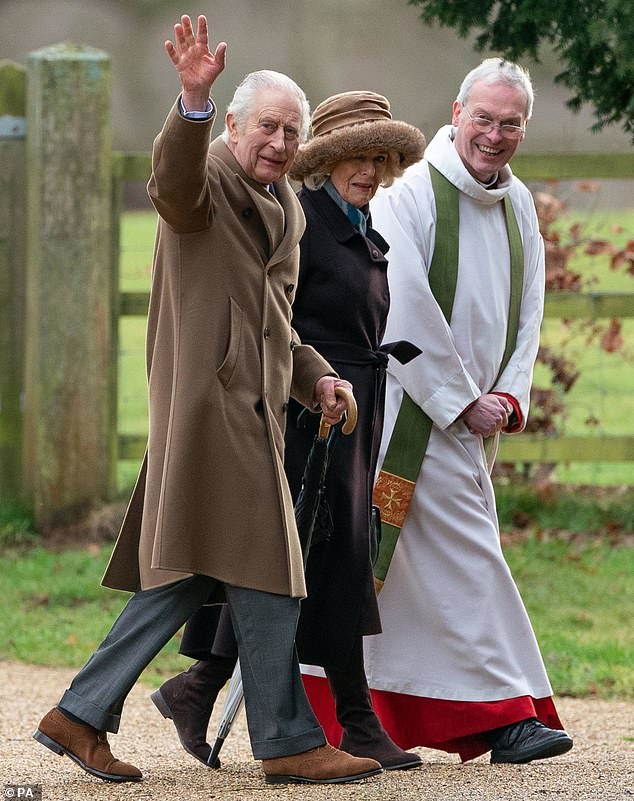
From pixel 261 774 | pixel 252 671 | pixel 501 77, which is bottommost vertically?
pixel 261 774

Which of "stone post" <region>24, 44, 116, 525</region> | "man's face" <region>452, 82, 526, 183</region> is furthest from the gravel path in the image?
"stone post" <region>24, 44, 116, 525</region>

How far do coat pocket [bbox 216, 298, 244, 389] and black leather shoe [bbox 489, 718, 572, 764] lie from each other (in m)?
1.23

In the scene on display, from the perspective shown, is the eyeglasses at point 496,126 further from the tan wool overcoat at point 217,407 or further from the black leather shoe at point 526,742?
the black leather shoe at point 526,742

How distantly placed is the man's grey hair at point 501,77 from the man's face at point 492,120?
0.5 inches

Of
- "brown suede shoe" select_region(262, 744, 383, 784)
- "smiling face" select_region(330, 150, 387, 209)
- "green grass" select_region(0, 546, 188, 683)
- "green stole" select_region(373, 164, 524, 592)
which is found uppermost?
"smiling face" select_region(330, 150, 387, 209)

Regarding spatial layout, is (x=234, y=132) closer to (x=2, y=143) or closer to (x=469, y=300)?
(x=469, y=300)

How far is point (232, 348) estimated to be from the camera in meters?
3.25

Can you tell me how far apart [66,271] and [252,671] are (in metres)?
3.70

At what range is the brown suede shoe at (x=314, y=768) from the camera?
3.27 m

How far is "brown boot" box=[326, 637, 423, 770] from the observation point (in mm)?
3629

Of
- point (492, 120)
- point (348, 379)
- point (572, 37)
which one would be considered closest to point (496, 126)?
point (492, 120)

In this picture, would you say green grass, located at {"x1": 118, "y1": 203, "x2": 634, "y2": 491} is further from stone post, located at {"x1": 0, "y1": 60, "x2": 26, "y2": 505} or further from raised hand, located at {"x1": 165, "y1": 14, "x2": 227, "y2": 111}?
raised hand, located at {"x1": 165, "y1": 14, "x2": 227, "y2": 111}

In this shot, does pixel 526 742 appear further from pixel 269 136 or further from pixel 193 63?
pixel 193 63

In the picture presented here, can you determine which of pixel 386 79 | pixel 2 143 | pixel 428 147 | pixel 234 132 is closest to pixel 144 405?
pixel 386 79
